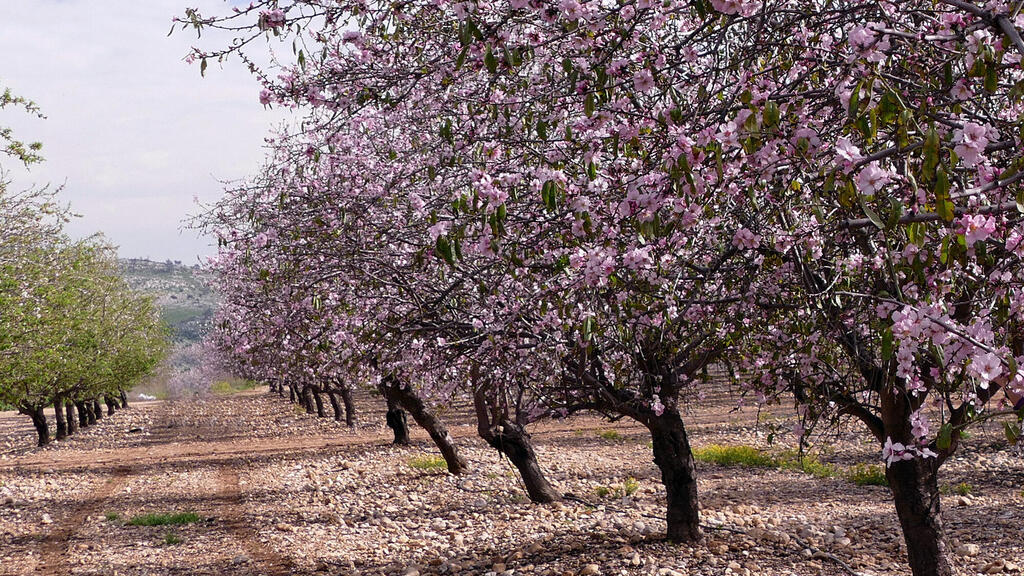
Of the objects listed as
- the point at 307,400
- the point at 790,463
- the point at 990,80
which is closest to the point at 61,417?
the point at 307,400

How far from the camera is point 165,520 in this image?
1487 cm

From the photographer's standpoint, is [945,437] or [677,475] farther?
[677,475]

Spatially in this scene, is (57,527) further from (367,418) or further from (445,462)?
(367,418)

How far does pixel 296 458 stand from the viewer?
2405cm

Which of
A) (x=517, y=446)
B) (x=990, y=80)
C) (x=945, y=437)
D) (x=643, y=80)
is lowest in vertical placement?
(x=517, y=446)

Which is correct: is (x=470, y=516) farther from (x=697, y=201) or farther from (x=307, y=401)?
(x=307, y=401)

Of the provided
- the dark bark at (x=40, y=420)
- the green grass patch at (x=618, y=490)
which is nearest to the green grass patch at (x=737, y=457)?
the green grass patch at (x=618, y=490)

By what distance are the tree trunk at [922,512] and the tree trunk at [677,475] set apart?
2606 mm

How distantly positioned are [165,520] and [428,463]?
20.5 ft

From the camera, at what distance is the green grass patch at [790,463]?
16062 millimetres

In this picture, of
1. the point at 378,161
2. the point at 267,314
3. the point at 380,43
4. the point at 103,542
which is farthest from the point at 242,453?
the point at 380,43

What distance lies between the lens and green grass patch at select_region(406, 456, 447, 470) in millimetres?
19188

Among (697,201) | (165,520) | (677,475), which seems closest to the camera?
(697,201)

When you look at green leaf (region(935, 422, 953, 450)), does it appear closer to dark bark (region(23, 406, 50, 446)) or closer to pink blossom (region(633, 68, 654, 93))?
pink blossom (region(633, 68, 654, 93))
